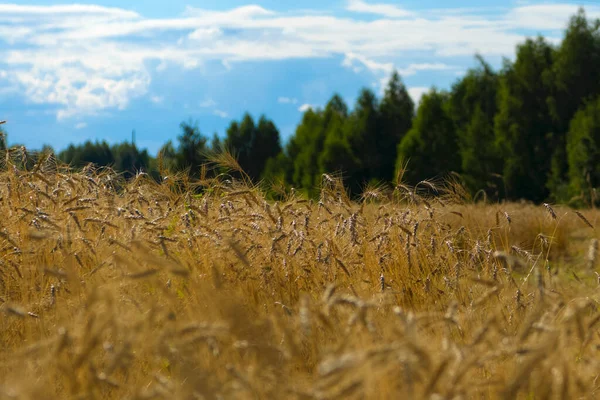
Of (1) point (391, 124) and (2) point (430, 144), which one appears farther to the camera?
(1) point (391, 124)

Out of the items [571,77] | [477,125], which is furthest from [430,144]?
[571,77]

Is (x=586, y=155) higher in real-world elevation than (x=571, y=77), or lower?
lower

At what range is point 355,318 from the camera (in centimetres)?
186

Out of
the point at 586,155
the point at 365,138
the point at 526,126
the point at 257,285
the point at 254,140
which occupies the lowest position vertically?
the point at 254,140

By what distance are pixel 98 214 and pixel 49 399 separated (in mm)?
3218

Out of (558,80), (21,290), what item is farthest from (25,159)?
(558,80)

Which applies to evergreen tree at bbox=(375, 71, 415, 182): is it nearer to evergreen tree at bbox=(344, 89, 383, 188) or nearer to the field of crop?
evergreen tree at bbox=(344, 89, 383, 188)

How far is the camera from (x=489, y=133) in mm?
20234

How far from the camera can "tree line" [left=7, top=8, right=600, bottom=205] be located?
18.0 meters

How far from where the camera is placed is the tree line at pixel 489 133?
18.0 m

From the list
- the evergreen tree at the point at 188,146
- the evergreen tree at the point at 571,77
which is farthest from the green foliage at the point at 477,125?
the evergreen tree at the point at 188,146

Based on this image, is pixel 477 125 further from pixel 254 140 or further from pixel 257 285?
pixel 257 285

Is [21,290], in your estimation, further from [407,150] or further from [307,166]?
[307,166]

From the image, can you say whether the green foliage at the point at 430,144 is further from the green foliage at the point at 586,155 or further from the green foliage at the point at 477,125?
the green foliage at the point at 586,155
